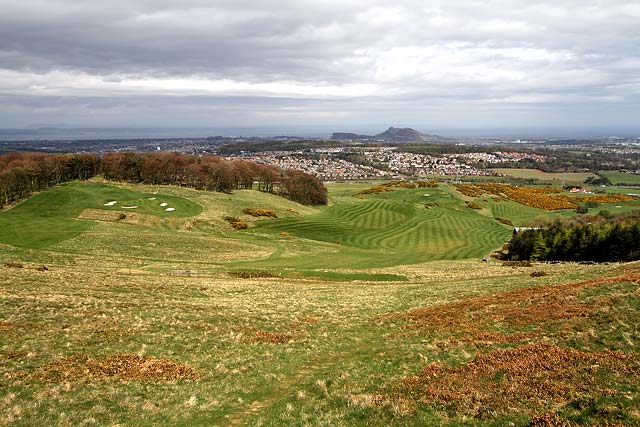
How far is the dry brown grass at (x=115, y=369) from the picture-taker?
49.5 feet

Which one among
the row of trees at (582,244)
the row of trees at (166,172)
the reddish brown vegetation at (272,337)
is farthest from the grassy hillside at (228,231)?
the reddish brown vegetation at (272,337)

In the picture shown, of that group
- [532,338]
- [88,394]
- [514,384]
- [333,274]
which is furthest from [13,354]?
[333,274]

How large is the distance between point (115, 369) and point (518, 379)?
1473 centimetres

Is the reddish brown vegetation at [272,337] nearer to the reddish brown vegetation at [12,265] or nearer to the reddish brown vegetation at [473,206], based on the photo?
the reddish brown vegetation at [12,265]

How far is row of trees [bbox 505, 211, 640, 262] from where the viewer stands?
61578 mm

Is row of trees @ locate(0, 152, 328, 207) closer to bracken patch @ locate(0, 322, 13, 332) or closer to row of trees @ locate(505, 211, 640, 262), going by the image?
row of trees @ locate(505, 211, 640, 262)

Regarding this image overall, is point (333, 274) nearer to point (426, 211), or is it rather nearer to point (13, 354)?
point (13, 354)

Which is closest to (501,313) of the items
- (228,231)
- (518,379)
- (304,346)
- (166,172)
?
(518,379)

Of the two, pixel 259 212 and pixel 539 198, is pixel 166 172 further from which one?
pixel 539 198

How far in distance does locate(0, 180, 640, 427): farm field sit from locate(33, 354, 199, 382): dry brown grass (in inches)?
3.2

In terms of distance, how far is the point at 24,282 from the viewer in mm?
29094

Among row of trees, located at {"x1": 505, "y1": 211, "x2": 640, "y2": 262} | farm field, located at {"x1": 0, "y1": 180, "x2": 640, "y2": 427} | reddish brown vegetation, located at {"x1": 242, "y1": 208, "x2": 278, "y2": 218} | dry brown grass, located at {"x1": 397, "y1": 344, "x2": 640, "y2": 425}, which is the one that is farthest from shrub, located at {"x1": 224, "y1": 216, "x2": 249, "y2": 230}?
dry brown grass, located at {"x1": 397, "y1": 344, "x2": 640, "y2": 425}

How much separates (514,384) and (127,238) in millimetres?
55422

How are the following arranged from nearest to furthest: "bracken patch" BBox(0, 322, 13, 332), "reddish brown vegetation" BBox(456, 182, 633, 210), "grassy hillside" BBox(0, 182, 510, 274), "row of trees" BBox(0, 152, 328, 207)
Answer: "bracken patch" BBox(0, 322, 13, 332) < "grassy hillside" BBox(0, 182, 510, 274) < "row of trees" BBox(0, 152, 328, 207) < "reddish brown vegetation" BBox(456, 182, 633, 210)
